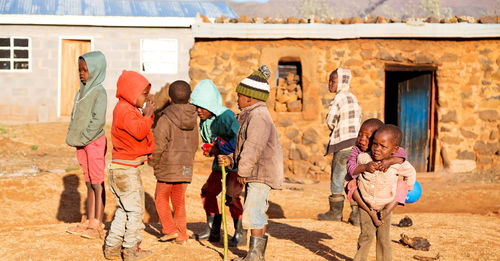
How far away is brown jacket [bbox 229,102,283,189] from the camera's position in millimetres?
4582

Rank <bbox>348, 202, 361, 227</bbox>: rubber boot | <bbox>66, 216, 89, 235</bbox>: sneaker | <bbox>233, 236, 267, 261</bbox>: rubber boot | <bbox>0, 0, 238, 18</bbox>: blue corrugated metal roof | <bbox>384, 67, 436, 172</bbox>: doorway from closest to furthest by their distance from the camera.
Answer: <bbox>233, 236, 267, 261</bbox>: rubber boot
<bbox>66, 216, 89, 235</bbox>: sneaker
<bbox>348, 202, 361, 227</bbox>: rubber boot
<bbox>384, 67, 436, 172</bbox>: doorway
<bbox>0, 0, 238, 18</bbox>: blue corrugated metal roof

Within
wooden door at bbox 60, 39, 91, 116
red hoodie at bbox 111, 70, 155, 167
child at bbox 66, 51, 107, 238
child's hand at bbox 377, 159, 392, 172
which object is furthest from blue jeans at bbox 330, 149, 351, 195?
wooden door at bbox 60, 39, 91, 116

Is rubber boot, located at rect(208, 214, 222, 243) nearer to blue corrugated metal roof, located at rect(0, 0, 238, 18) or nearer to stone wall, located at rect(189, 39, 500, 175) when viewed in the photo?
stone wall, located at rect(189, 39, 500, 175)

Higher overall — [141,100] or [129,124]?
[141,100]

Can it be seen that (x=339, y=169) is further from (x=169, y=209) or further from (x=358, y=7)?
(x=358, y=7)

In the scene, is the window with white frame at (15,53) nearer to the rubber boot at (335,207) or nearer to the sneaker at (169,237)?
the rubber boot at (335,207)

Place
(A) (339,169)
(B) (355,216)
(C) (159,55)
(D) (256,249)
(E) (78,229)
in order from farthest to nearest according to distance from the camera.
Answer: (C) (159,55) < (A) (339,169) < (B) (355,216) < (E) (78,229) < (D) (256,249)

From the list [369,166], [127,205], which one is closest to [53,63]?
[127,205]

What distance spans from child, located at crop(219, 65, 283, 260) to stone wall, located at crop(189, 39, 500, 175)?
684 centimetres

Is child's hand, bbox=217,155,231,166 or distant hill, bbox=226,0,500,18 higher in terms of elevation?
distant hill, bbox=226,0,500,18

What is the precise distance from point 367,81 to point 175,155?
300 inches

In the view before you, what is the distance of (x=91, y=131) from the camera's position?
5.48 m

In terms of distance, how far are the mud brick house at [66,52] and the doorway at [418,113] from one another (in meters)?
5.64

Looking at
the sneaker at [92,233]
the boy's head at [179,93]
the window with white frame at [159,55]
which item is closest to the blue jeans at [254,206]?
the boy's head at [179,93]
